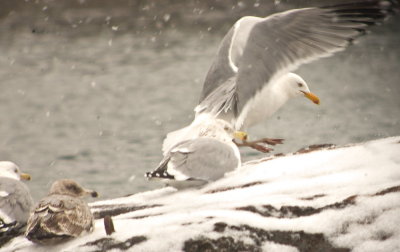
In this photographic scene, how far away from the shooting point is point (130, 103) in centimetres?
746

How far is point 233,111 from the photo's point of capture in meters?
3.27

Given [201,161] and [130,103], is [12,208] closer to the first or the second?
[201,161]

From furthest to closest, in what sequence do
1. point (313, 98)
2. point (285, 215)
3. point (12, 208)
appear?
point (313, 98) → point (12, 208) → point (285, 215)

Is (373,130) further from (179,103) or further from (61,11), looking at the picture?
(61,11)

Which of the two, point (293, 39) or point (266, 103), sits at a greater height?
point (293, 39)

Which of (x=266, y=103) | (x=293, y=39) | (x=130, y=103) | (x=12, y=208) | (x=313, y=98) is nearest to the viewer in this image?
(x=12, y=208)

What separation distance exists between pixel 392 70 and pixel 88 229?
7.05 m

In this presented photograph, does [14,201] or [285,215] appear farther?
[14,201]

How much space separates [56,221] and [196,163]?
0.75 metres

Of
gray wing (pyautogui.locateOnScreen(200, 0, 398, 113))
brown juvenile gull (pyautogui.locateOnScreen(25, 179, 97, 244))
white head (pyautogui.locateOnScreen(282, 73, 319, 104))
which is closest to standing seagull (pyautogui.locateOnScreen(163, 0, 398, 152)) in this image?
gray wing (pyautogui.locateOnScreen(200, 0, 398, 113))

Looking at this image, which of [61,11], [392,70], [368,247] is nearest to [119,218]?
[368,247]

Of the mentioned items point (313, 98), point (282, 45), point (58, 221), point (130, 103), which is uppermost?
point (282, 45)

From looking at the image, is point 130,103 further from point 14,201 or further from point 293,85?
point 14,201

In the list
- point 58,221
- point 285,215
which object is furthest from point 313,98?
point 58,221
